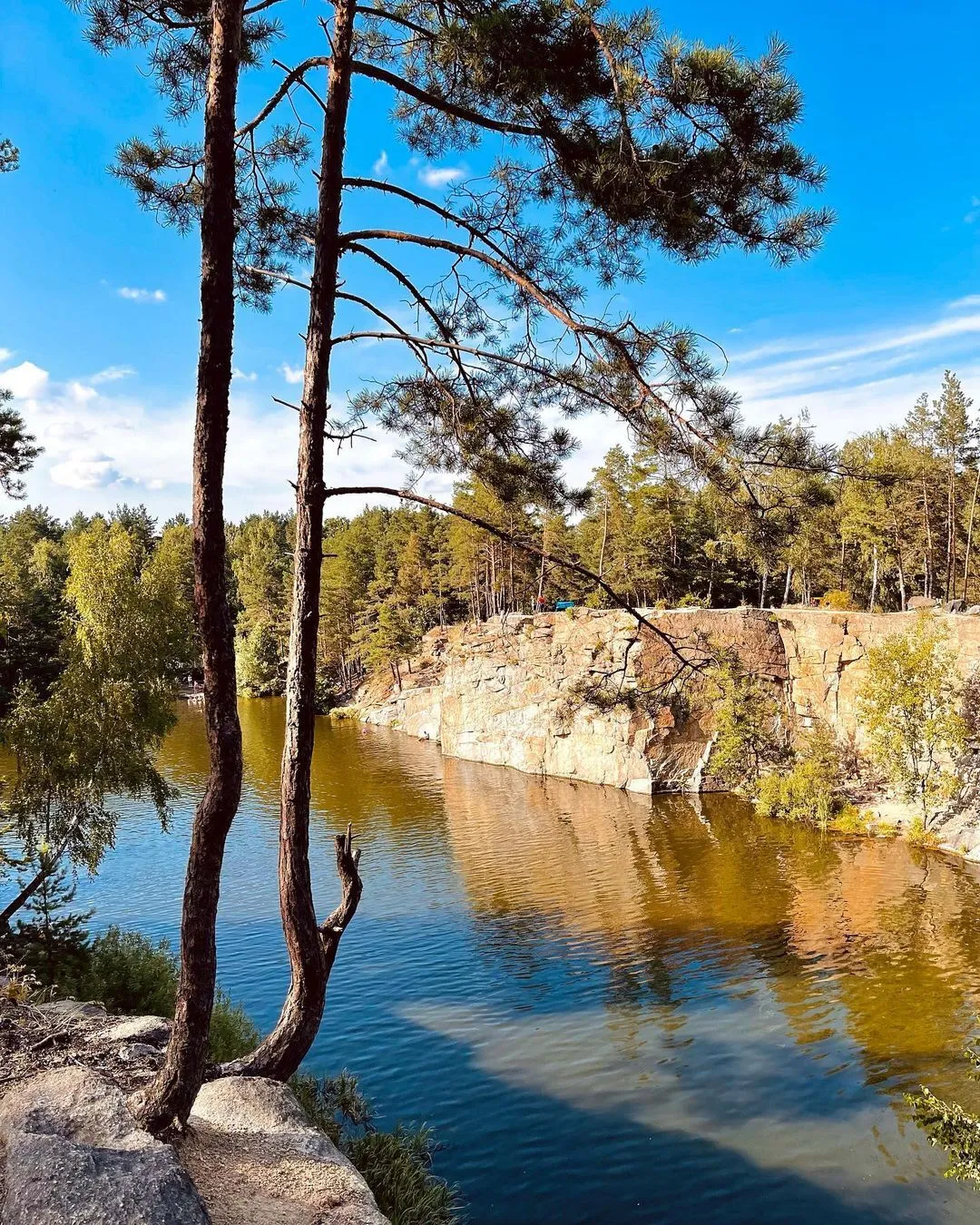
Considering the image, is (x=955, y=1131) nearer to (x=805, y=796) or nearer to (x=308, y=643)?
(x=308, y=643)

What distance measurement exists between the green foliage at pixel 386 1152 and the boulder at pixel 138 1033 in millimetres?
1755

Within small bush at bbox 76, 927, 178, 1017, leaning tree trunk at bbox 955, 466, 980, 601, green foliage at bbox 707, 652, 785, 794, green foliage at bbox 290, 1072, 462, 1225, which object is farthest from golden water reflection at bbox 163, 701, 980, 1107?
leaning tree trunk at bbox 955, 466, 980, 601

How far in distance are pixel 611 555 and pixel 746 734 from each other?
15178 millimetres

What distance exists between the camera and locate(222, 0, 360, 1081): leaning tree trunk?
262 inches

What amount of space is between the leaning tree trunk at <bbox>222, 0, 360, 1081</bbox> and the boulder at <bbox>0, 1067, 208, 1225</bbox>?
4.63 ft

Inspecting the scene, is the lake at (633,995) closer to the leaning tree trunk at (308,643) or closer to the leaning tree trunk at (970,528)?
the leaning tree trunk at (308,643)

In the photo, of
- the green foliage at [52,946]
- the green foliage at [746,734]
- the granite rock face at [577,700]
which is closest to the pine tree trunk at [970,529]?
the granite rock face at [577,700]

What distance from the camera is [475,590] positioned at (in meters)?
58.8

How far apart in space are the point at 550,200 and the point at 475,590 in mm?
51089

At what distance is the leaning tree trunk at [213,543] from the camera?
576 cm

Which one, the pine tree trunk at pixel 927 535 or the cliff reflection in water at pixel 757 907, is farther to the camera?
the pine tree trunk at pixel 927 535

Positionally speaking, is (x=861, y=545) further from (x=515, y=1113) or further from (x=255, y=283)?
(x=255, y=283)

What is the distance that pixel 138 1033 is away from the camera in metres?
8.20

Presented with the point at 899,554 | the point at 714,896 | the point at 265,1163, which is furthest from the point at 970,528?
the point at 265,1163
